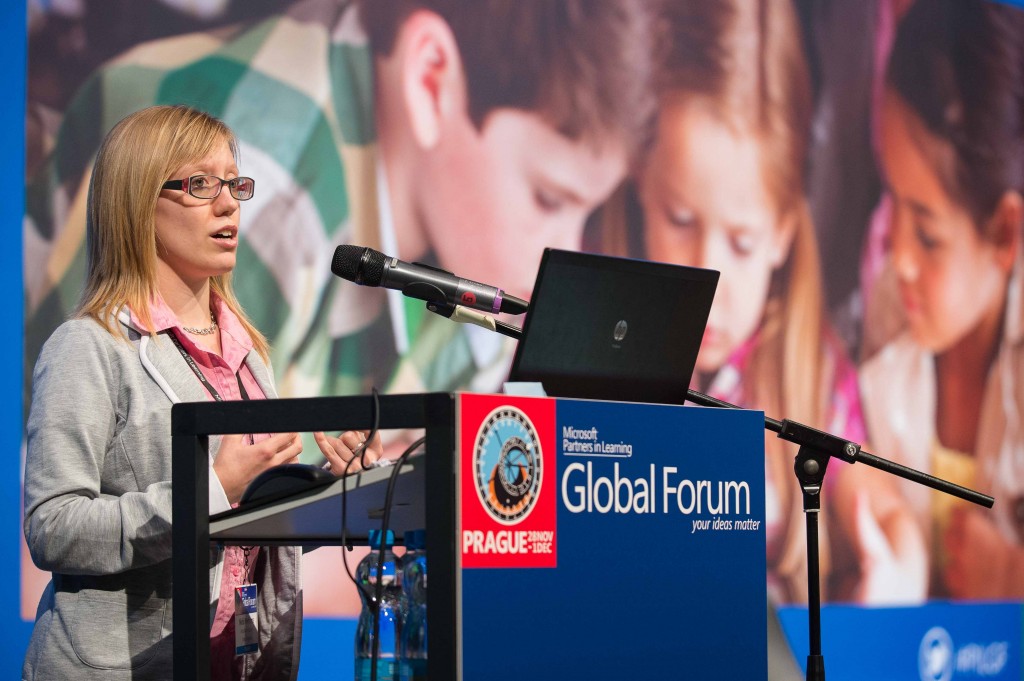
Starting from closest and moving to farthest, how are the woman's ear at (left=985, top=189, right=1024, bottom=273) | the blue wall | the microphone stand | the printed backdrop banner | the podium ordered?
the podium → the microphone stand → the blue wall → the printed backdrop banner → the woman's ear at (left=985, top=189, right=1024, bottom=273)

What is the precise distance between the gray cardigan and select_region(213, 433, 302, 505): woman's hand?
0.16 meters

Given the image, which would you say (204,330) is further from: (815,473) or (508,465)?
(815,473)

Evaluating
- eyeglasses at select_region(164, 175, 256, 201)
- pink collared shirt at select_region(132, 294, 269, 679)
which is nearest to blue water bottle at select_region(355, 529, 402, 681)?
pink collared shirt at select_region(132, 294, 269, 679)

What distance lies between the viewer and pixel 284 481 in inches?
52.2

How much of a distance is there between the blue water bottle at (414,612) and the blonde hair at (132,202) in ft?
2.26

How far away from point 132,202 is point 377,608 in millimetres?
896

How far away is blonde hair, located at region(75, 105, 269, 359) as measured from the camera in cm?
183

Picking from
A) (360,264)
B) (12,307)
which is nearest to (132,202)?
(360,264)

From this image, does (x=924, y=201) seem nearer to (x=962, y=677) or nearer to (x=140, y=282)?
(x=962, y=677)

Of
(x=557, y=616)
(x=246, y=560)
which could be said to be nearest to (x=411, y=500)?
(x=557, y=616)

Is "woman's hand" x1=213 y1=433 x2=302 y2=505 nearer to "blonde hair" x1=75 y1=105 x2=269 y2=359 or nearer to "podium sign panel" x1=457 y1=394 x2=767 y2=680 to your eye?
"podium sign panel" x1=457 y1=394 x2=767 y2=680

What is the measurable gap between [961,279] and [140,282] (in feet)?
13.3

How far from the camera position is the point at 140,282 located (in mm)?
1837

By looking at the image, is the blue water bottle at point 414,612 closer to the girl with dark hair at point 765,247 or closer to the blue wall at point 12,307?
the blue wall at point 12,307
